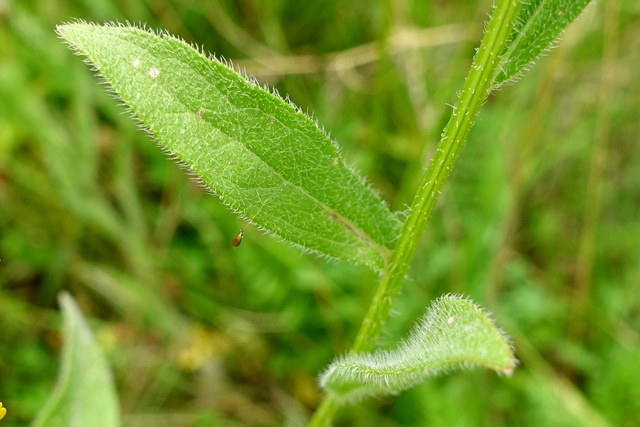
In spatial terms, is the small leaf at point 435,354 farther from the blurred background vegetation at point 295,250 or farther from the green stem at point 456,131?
the blurred background vegetation at point 295,250

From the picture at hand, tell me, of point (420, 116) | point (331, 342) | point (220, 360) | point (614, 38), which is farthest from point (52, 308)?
point (614, 38)

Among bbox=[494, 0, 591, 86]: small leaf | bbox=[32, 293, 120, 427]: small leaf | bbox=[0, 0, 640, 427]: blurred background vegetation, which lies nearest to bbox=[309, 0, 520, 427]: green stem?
bbox=[494, 0, 591, 86]: small leaf

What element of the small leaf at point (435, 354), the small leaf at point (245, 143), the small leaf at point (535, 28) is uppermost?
the small leaf at point (535, 28)

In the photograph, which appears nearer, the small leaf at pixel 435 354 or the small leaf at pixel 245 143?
the small leaf at pixel 435 354

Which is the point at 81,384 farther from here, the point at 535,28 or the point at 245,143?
the point at 535,28

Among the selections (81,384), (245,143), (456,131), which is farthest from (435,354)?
(81,384)

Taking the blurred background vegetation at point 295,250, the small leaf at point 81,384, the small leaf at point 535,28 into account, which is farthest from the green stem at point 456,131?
the blurred background vegetation at point 295,250
